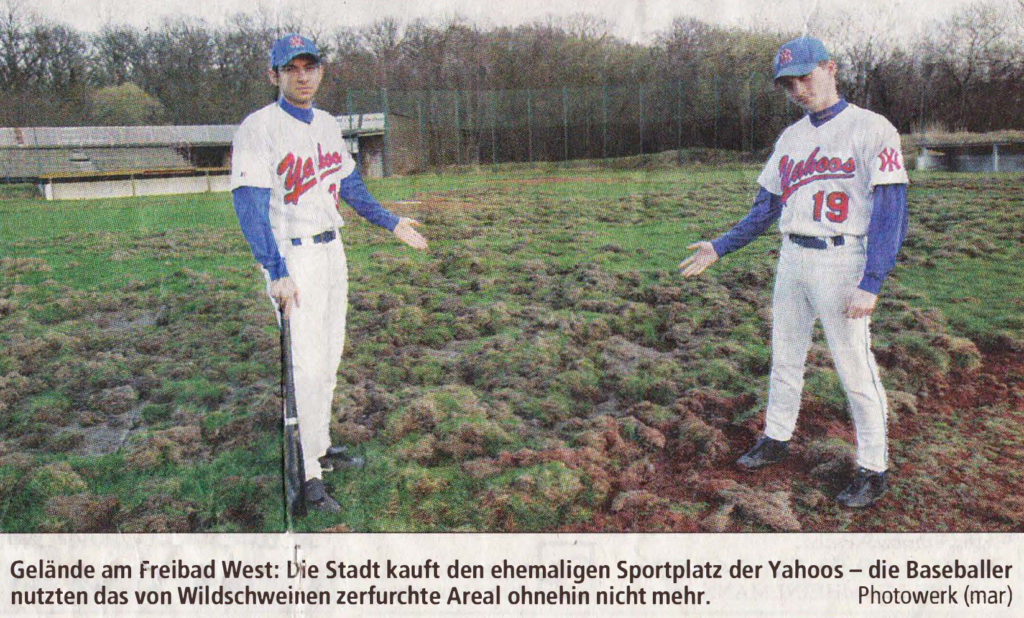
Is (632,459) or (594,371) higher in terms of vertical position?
(594,371)

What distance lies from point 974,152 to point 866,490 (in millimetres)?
1664

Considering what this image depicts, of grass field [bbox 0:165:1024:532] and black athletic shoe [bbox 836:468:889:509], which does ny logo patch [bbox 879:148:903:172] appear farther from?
black athletic shoe [bbox 836:468:889:509]

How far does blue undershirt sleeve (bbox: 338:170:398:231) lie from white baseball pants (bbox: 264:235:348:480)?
167 mm

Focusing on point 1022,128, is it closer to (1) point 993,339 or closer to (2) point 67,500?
(1) point 993,339

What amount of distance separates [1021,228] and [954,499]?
4.30ft

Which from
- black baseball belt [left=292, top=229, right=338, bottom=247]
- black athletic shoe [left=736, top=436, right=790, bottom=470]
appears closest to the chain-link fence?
black baseball belt [left=292, top=229, right=338, bottom=247]

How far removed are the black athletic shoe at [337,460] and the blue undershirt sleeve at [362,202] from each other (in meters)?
0.83

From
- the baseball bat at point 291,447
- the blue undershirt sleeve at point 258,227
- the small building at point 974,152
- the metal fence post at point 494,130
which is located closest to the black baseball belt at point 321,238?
the blue undershirt sleeve at point 258,227

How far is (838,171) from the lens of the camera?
2.11 meters

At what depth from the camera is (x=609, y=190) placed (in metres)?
3.31

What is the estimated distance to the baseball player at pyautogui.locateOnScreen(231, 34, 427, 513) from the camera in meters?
2.10

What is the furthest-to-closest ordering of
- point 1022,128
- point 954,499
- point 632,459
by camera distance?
1. point 1022,128
2. point 632,459
3. point 954,499

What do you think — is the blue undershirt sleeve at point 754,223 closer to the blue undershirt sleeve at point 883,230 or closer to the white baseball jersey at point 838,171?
the white baseball jersey at point 838,171

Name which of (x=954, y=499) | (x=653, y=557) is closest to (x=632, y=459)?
(x=653, y=557)
